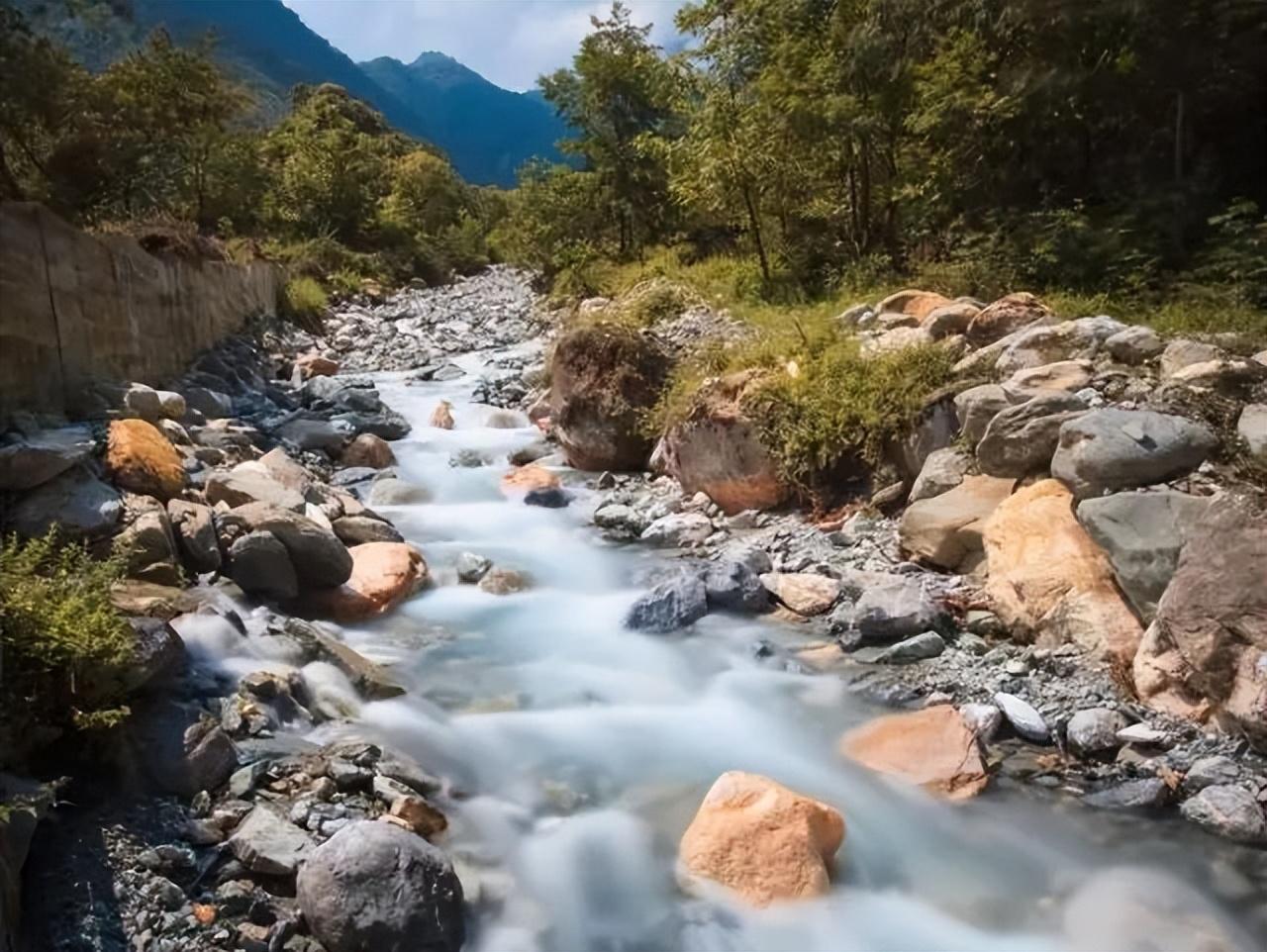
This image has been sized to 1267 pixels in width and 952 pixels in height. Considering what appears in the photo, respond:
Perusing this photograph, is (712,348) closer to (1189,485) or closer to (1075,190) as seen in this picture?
(1189,485)

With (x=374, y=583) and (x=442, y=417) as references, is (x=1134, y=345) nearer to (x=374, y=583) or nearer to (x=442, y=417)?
(x=374, y=583)

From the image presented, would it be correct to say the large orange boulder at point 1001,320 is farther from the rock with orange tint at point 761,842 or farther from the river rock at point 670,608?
the rock with orange tint at point 761,842

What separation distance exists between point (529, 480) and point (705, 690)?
4.16 metres

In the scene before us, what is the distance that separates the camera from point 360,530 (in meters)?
7.21

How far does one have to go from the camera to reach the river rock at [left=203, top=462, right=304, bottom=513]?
647cm

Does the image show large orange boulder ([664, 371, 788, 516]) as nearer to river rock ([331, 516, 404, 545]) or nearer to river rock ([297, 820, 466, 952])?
river rock ([331, 516, 404, 545])

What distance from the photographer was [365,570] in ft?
21.4

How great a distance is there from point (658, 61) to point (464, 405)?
961cm

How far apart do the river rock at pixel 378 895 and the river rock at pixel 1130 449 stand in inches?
164

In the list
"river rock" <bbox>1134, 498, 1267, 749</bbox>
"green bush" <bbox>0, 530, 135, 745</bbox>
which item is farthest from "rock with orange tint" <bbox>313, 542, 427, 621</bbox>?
"river rock" <bbox>1134, 498, 1267, 749</bbox>

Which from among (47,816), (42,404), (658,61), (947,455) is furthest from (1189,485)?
(658,61)

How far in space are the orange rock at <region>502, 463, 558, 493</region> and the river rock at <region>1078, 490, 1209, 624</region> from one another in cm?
515

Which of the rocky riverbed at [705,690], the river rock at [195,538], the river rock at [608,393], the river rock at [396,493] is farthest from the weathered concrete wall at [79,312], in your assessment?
the river rock at [608,393]

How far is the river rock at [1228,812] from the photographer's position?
12.5 ft
